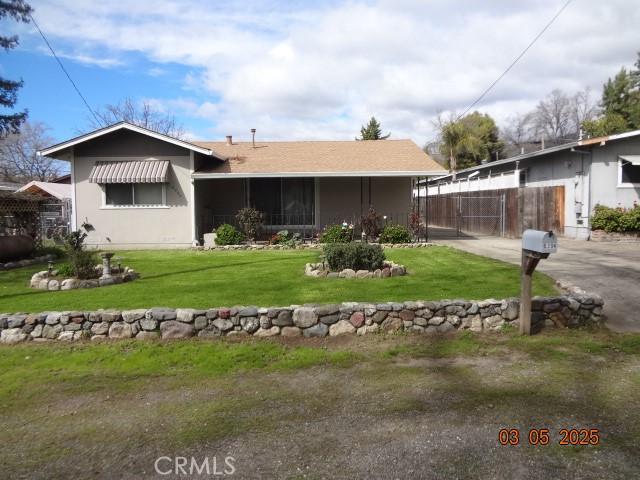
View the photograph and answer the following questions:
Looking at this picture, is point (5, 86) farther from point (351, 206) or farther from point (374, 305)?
point (374, 305)

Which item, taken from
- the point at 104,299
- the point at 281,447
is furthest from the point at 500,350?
the point at 104,299

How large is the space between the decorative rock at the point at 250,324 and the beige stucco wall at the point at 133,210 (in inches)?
412

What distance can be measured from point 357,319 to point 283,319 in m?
0.95

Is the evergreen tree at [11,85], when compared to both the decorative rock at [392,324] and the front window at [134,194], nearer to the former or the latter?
the front window at [134,194]

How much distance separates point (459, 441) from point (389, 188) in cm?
1478

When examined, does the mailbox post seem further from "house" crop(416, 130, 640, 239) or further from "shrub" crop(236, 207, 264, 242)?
"house" crop(416, 130, 640, 239)

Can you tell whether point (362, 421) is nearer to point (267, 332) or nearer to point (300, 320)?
point (300, 320)

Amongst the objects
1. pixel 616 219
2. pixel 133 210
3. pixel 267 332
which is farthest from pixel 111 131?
pixel 616 219

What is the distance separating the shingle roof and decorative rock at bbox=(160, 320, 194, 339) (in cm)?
1023

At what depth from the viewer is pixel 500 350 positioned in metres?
5.62

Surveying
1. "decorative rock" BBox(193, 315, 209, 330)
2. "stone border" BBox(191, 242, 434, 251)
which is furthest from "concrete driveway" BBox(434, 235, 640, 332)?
"decorative rock" BBox(193, 315, 209, 330)

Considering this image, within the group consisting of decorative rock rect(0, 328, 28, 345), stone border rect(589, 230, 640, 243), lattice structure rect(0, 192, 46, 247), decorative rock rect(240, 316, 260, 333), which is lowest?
decorative rock rect(0, 328, 28, 345)
